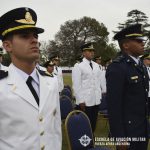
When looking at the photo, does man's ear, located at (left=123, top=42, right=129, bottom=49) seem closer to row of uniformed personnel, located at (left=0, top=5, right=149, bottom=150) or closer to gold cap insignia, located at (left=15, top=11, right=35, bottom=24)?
row of uniformed personnel, located at (left=0, top=5, right=149, bottom=150)

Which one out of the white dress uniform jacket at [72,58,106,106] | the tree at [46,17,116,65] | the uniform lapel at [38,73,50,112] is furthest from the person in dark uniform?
the tree at [46,17,116,65]

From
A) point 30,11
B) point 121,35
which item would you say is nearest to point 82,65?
point 121,35

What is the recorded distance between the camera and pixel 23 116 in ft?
7.98

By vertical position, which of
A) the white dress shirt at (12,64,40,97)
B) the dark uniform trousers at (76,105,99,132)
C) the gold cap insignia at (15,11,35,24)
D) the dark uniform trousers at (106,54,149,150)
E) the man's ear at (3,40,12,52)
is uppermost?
the gold cap insignia at (15,11,35,24)

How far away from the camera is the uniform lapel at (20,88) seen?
247 cm

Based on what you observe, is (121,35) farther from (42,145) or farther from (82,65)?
(82,65)

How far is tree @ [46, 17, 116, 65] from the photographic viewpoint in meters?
65.9

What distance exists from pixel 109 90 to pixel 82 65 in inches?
154

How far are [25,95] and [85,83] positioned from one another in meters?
5.40

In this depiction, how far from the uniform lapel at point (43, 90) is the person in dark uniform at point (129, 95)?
125 cm

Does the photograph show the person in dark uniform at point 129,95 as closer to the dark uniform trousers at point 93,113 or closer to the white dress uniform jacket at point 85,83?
the dark uniform trousers at point 93,113

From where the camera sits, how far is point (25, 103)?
2465mm

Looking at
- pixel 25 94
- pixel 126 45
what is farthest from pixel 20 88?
pixel 126 45

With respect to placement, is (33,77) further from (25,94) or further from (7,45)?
(7,45)
